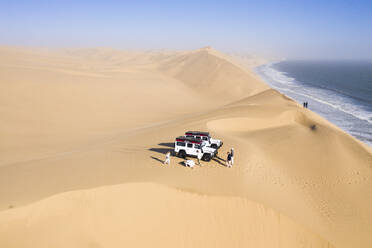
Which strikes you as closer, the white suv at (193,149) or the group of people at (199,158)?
the group of people at (199,158)

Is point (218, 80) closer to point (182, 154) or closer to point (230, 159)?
point (182, 154)

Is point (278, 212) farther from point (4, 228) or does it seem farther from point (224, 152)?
point (4, 228)

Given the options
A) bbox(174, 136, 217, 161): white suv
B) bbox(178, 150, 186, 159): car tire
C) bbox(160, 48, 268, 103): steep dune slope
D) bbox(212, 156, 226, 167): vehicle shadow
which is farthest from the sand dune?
bbox(160, 48, 268, 103): steep dune slope

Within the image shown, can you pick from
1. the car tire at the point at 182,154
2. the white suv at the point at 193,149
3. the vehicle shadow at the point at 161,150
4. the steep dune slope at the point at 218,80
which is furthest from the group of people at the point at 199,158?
the steep dune slope at the point at 218,80

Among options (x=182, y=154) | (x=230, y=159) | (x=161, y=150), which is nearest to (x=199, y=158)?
(x=182, y=154)

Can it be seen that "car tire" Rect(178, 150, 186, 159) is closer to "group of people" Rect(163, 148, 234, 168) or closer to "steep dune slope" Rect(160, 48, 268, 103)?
"group of people" Rect(163, 148, 234, 168)

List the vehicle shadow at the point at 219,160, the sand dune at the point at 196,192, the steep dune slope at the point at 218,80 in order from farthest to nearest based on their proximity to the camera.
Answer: the steep dune slope at the point at 218,80 < the vehicle shadow at the point at 219,160 < the sand dune at the point at 196,192

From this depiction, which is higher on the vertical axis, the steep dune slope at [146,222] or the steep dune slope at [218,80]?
the steep dune slope at [218,80]

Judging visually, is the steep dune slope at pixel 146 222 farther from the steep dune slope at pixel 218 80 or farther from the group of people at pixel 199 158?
the steep dune slope at pixel 218 80

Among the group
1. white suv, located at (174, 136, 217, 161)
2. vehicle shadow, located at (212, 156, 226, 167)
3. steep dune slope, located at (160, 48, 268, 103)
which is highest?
steep dune slope, located at (160, 48, 268, 103)
